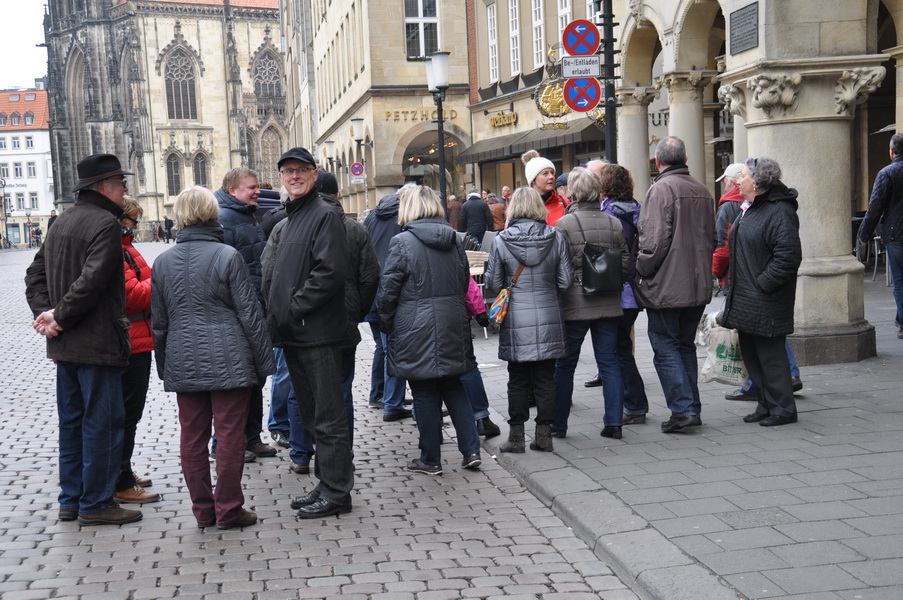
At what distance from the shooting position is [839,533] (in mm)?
4988

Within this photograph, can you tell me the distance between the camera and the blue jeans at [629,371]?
7699 mm

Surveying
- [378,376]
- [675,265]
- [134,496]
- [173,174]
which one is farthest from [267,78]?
[134,496]

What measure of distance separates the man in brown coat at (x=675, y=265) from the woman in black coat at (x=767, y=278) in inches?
10.5

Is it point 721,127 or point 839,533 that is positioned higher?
point 721,127

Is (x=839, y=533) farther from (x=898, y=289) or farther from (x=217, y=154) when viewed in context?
(x=217, y=154)

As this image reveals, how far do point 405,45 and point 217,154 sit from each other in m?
58.4

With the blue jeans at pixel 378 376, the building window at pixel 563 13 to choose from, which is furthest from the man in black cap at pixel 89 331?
the building window at pixel 563 13

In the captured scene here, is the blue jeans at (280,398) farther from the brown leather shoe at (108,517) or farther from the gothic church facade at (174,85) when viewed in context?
the gothic church facade at (174,85)

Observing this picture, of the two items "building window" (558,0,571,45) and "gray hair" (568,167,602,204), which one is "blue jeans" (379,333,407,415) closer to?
"gray hair" (568,167,602,204)

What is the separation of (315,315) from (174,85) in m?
86.6

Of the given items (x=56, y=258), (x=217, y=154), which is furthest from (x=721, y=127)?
(x=217, y=154)

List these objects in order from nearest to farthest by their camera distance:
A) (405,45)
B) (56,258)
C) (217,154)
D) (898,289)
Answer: (56,258), (898,289), (405,45), (217,154)

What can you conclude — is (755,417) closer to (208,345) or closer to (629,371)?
(629,371)

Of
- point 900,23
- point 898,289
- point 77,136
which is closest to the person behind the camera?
point 898,289
